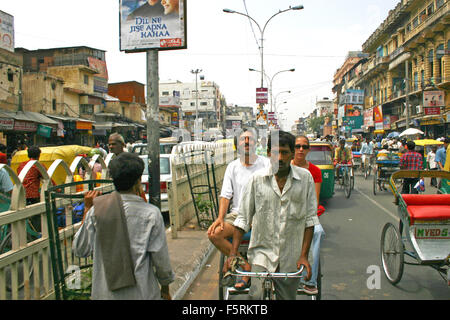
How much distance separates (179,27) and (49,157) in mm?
6200

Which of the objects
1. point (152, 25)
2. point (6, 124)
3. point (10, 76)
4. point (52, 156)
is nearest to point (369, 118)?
point (10, 76)

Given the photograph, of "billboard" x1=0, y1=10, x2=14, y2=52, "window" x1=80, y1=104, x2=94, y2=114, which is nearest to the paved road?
"billboard" x1=0, y1=10, x2=14, y2=52

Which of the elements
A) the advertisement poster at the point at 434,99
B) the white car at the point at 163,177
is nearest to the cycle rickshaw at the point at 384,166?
the white car at the point at 163,177

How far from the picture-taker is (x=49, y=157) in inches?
378

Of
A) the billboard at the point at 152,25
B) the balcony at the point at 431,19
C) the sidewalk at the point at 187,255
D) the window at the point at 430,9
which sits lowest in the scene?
the sidewalk at the point at 187,255

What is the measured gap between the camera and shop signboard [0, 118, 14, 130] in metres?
19.2

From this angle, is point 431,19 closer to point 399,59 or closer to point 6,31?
point 399,59

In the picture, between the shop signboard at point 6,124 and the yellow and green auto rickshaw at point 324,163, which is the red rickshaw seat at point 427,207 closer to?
the yellow and green auto rickshaw at point 324,163

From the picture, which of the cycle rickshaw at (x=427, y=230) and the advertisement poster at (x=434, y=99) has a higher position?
the advertisement poster at (x=434, y=99)

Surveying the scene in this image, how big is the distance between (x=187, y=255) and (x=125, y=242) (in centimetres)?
364

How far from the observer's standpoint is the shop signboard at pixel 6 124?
1919 centimetres

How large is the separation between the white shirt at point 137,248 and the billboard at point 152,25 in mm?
3175

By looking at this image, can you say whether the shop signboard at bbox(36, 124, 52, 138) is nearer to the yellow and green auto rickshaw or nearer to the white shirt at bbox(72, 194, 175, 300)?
the yellow and green auto rickshaw
